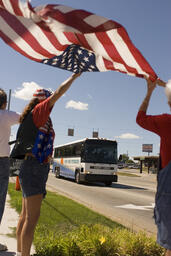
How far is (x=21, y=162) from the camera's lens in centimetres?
330

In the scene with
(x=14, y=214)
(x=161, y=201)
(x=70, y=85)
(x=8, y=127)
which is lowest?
(x=14, y=214)

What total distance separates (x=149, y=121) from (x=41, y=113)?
106 cm

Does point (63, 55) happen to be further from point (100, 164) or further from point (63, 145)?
point (63, 145)

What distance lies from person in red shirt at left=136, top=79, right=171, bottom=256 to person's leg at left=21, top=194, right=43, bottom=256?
1213 millimetres

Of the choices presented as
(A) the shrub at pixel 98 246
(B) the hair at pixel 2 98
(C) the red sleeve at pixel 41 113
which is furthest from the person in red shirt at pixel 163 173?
(B) the hair at pixel 2 98

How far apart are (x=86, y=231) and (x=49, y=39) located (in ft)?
8.23

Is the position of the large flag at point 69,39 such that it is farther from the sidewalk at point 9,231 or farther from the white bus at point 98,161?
the white bus at point 98,161

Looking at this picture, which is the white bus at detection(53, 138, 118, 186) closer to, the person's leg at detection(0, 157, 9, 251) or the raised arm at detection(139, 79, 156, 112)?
the person's leg at detection(0, 157, 9, 251)

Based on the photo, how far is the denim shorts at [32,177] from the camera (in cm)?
313

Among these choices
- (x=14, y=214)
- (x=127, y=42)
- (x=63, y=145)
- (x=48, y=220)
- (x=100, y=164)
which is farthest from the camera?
(x=63, y=145)

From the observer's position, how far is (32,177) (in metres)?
3.15

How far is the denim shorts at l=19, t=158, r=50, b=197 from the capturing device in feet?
10.3

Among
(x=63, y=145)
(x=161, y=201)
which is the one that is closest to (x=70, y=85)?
(x=161, y=201)

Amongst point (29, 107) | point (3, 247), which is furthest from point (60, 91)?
point (3, 247)
